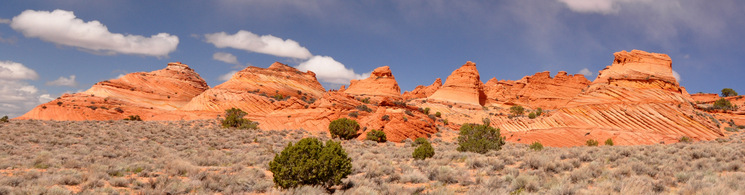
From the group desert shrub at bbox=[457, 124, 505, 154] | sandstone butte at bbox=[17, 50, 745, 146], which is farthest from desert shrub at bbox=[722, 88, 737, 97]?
desert shrub at bbox=[457, 124, 505, 154]

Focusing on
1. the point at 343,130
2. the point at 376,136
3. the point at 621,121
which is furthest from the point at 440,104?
the point at 376,136

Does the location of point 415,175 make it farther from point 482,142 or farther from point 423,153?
point 482,142

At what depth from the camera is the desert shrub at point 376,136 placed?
949 inches

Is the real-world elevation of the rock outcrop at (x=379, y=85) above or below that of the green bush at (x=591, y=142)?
above

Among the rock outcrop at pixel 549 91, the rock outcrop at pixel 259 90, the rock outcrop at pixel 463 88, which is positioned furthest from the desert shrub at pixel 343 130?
the rock outcrop at pixel 549 91

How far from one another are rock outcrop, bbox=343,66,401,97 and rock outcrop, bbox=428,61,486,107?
37.3 ft

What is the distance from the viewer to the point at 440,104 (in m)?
59.8

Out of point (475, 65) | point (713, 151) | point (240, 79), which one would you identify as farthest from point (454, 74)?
point (713, 151)

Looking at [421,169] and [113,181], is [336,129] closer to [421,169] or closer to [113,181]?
[421,169]

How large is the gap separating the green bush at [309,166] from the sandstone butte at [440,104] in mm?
16500

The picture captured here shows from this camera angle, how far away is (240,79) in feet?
185

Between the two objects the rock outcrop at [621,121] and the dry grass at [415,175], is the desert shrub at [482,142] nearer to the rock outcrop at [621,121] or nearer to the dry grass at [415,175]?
the dry grass at [415,175]

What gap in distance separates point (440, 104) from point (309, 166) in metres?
53.4

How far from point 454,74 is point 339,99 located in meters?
42.9
